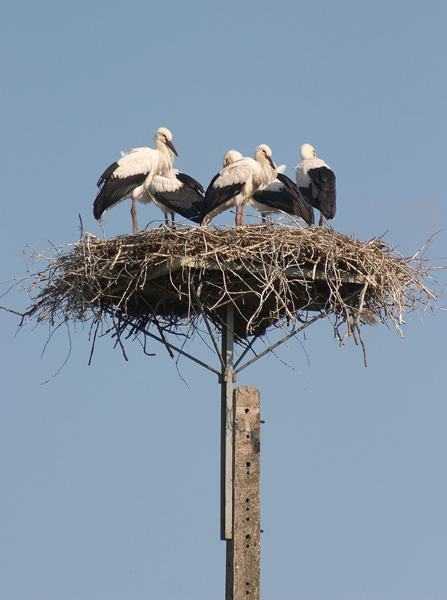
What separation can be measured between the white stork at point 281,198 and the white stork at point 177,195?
563 mm

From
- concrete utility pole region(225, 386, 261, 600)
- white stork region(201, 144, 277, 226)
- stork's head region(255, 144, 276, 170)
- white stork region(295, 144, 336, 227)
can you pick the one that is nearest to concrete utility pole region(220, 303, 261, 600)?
concrete utility pole region(225, 386, 261, 600)

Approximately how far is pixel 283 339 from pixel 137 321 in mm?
1587

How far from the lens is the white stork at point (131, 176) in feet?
41.1

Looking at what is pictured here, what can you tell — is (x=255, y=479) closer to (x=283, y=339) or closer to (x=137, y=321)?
(x=283, y=339)

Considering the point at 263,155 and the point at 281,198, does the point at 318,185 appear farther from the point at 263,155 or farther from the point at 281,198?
the point at 263,155

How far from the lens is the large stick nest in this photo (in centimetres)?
930

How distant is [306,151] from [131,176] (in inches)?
100

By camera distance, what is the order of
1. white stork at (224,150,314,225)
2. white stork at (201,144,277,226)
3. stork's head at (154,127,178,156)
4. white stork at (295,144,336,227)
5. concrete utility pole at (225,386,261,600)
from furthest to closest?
stork's head at (154,127,178,156) → white stork at (224,150,314,225) → white stork at (295,144,336,227) → white stork at (201,144,277,226) → concrete utility pole at (225,386,261,600)

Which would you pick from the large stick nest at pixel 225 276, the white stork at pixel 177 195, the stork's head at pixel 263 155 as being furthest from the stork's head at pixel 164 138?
the large stick nest at pixel 225 276

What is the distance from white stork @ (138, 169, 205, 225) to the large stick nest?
240 cm

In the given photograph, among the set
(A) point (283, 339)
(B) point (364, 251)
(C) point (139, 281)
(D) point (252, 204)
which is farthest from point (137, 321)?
(D) point (252, 204)

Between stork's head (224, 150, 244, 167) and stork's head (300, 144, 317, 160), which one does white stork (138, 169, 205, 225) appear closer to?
stork's head (224, 150, 244, 167)

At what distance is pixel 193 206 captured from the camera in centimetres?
1259

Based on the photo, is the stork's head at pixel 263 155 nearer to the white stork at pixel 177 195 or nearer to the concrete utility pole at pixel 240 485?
the white stork at pixel 177 195
